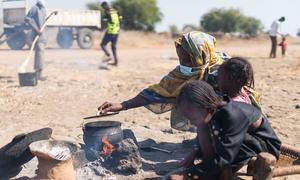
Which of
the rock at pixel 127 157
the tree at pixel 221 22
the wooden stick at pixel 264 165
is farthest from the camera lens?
the tree at pixel 221 22

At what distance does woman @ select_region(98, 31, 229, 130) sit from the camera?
14.7ft

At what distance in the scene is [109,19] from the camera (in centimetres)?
1350

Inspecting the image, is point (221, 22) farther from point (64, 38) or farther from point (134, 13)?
point (64, 38)

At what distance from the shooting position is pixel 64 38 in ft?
73.2

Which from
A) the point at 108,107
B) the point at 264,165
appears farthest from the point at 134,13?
the point at 264,165

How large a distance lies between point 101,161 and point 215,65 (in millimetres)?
1488

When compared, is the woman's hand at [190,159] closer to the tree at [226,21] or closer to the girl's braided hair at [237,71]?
the girl's braided hair at [237,71]

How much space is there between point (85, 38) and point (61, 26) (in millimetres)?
1460

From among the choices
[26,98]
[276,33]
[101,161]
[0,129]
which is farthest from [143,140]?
[276,33]

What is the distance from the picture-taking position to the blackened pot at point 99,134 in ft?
15.0

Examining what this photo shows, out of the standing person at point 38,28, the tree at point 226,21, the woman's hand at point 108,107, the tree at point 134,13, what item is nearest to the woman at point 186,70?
the woman's hand at point 108,107

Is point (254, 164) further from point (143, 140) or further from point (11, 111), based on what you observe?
point (11, 111)

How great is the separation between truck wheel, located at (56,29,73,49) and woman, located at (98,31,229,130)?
17.7 metres

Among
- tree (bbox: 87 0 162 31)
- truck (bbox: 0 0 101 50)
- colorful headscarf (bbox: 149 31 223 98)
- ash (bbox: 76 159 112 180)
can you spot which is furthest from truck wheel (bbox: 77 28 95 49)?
tree (bbox: 87 0 162 31)
